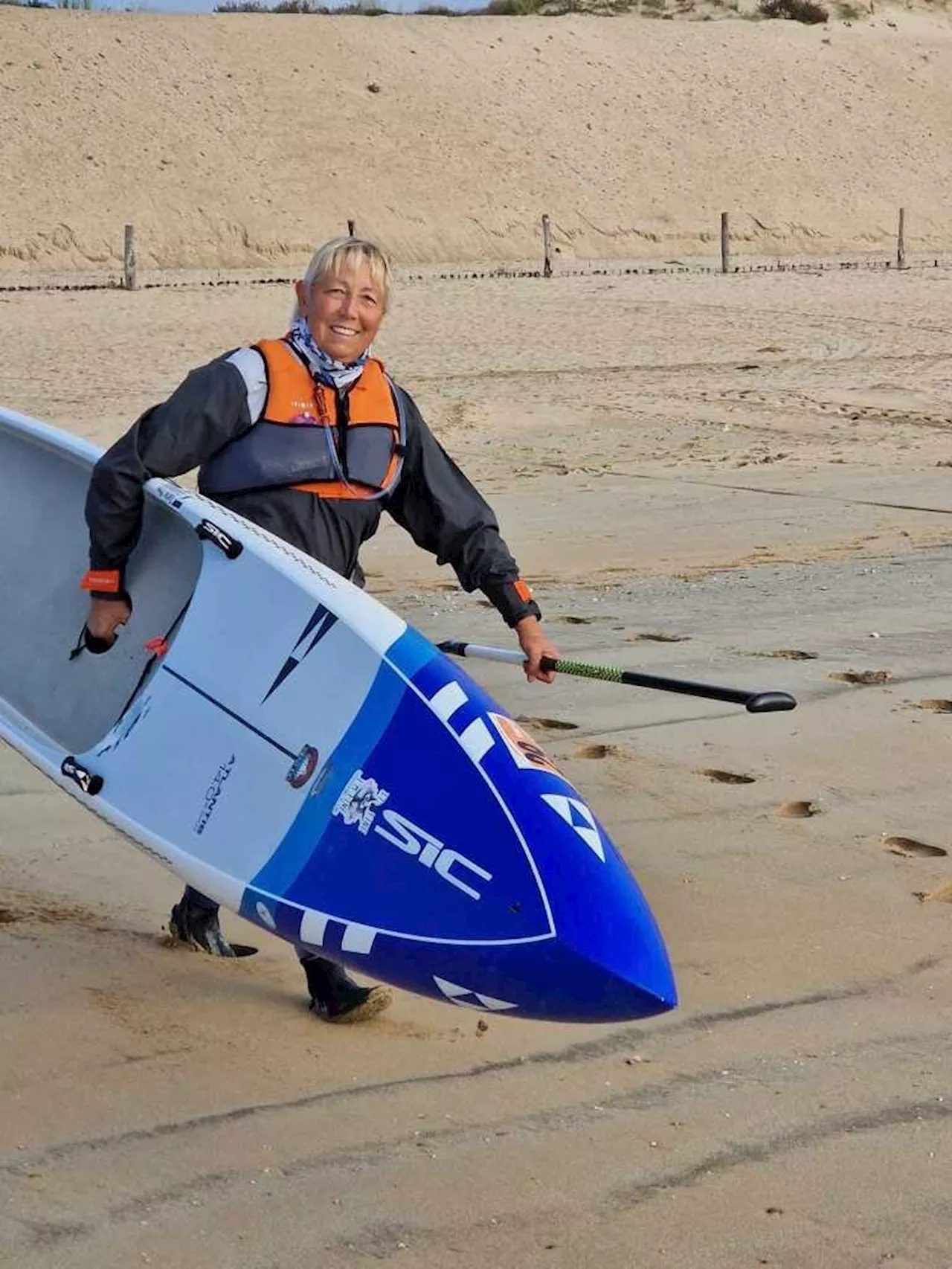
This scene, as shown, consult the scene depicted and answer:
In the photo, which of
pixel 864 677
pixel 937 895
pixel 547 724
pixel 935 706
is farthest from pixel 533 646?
pixel 864 677

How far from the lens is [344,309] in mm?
3791

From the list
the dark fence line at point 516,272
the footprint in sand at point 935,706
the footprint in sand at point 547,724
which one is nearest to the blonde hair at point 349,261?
the footprint in sand at point 547,724

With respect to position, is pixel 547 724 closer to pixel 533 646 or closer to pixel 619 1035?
pixel 533 646

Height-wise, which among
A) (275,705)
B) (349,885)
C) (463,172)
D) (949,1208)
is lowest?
(949,1208)

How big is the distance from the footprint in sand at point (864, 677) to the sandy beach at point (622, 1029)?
0.07 feet

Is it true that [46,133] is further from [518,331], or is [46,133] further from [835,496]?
[835,496]

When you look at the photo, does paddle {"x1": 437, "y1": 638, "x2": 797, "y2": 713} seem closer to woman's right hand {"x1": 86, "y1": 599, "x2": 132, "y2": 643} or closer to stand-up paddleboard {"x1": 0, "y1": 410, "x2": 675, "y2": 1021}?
stand-up paddleboard {"x1": 0, "y1": 410, "x2": 675, "y2": 1021}

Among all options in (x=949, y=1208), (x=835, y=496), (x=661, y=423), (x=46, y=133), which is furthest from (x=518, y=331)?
(x=46, y=133)

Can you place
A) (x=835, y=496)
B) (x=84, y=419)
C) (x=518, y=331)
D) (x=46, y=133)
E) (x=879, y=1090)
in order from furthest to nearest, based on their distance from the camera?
(x=46, y=133) < (x=518, y=331) < (x=84, y=419) < (x=835, y=496) < (x=879, y=1090)

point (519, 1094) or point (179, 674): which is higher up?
point (179, 674)

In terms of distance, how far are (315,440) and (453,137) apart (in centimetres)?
3583

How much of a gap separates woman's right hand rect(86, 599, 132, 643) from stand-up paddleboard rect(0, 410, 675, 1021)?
22 cm

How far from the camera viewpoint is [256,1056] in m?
3.75

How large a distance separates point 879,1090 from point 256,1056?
46.9 inches
